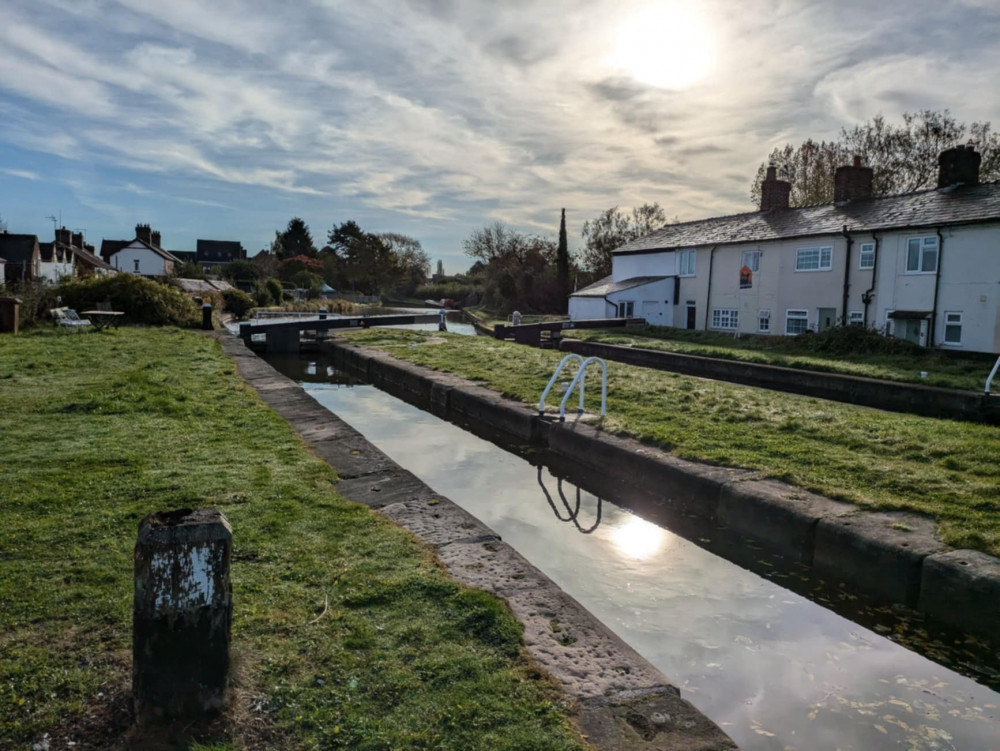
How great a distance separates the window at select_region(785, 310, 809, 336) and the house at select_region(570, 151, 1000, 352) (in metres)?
0.04

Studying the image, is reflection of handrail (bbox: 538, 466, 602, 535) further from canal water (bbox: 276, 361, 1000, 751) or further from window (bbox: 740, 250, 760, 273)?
window (bbox: 740, 250, 760, 273)

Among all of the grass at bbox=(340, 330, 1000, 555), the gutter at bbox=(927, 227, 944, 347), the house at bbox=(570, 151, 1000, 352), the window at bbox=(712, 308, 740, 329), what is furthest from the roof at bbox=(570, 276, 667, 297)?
the grass at bbox=(340, 330, 1000, 555)

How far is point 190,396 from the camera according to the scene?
10125mm

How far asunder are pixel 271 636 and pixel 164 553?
37.6 inches

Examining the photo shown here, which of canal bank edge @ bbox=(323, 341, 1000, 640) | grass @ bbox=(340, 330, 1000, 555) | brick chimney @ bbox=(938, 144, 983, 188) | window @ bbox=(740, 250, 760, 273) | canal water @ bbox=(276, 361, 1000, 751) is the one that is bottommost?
canal water @ bbox=(276, 361, 1000, 751)

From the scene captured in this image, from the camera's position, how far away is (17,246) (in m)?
43.8

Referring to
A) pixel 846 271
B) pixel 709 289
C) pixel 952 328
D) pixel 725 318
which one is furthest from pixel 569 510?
pixel 709 289

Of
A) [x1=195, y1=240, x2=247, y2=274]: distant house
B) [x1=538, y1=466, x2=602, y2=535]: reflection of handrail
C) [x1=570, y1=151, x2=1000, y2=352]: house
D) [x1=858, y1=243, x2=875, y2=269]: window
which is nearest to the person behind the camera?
[x1=538, y1=466, x2=602, y2=535]: reflection of handrail

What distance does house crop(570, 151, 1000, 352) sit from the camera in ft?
69.1

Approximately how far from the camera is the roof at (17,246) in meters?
42.8

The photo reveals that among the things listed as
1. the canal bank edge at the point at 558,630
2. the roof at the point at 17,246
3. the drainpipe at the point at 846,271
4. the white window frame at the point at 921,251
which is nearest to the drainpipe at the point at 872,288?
the drainpipe at the point at 846,271

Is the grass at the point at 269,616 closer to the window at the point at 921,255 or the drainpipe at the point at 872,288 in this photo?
the window at the point at 921,255

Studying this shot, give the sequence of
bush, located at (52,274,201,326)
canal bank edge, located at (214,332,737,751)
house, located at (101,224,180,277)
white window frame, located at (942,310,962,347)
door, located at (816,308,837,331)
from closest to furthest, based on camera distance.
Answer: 1. canal bank edge, located at (214,332,737,751)
2. white window frame, located at (942,310,962,347)
3. bush, located at (52,274,201,326)
4. door, located at (816,308,837,331)
5. house, located at (101,224,180,277)

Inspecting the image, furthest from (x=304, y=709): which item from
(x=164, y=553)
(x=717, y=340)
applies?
(x=717, y=340)
